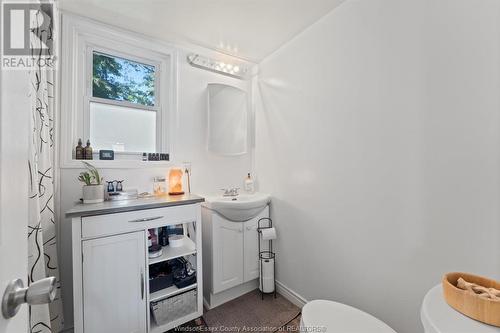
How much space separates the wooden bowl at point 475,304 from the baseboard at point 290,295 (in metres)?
1.30

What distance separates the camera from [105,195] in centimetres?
161

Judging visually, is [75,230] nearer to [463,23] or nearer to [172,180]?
[172,180]

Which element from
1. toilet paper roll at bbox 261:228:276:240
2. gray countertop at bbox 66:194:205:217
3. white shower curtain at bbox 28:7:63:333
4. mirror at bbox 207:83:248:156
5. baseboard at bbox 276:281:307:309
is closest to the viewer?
white shower curtain at bbox 28:7:63:333

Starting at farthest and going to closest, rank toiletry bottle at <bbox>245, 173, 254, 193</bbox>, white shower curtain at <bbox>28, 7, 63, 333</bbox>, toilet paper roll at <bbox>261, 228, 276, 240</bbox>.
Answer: toiletry bottle at <bbox>245, 173, 254, 193</bbox>, toilet paper roll at <bbox>261, 228, 276, 240</bbox>, white shower curtain at <bbox>28, 7, 63, 333</bbox>

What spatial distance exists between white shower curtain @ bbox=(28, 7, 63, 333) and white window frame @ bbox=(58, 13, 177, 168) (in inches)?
5.5

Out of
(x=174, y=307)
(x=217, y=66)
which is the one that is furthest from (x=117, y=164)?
(x=217, y=66)

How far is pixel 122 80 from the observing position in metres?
1.88

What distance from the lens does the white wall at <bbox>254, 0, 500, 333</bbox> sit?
956 mm

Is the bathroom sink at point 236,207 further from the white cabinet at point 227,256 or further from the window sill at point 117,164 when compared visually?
the window sill at point 117,164

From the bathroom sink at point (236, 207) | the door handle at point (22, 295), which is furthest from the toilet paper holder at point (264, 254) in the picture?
the door handle at point (22, 295)

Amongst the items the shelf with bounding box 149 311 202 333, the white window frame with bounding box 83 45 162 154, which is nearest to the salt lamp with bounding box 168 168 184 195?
the white window frame with bounding box 83 45 162 154

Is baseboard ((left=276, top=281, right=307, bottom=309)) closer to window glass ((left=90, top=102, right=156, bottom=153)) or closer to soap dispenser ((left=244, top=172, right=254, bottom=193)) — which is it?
soap dispenser ((left=244, top=172, right=254, bottom=193))

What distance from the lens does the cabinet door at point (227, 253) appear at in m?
1.77

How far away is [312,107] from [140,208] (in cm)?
147
